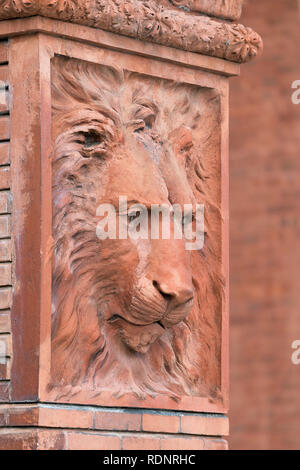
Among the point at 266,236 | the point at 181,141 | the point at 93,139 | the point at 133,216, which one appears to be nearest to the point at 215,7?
the point at 181,141

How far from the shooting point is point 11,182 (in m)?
5.07

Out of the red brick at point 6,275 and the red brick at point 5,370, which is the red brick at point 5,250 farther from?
the red brick at point 5,370

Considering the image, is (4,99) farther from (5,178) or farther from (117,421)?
(117,421)

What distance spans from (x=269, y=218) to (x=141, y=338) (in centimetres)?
293

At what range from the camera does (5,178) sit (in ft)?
16.7

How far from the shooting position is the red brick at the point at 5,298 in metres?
5.05

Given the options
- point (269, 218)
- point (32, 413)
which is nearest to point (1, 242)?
point (32, 413)

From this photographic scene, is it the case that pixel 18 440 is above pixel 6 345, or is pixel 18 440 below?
below

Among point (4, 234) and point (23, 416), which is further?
point (4, 234)

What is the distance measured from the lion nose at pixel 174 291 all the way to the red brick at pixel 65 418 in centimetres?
41

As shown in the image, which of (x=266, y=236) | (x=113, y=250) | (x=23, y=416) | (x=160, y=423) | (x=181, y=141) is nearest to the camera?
(x=23, y=416)

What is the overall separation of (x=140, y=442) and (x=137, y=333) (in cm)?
33
